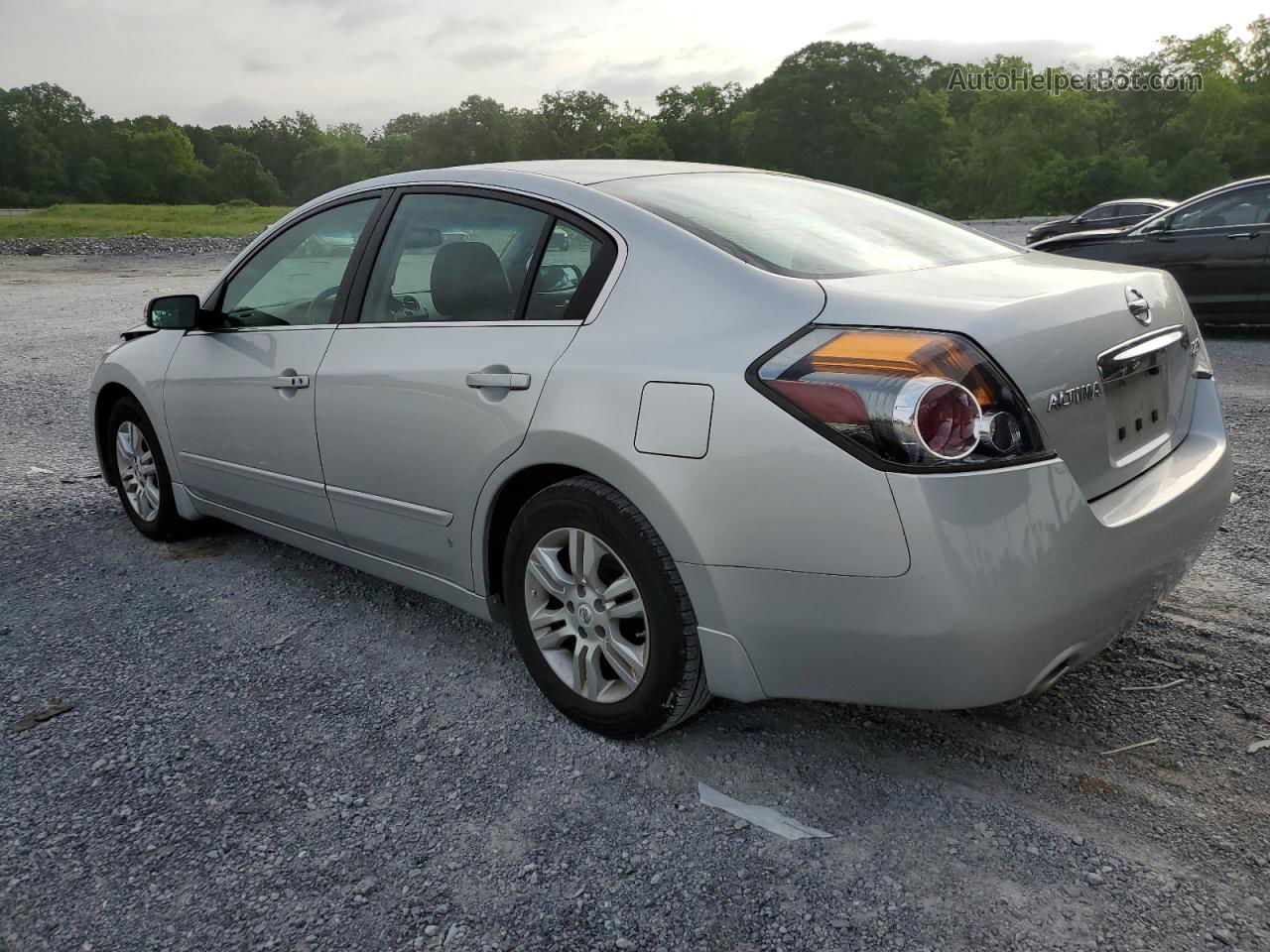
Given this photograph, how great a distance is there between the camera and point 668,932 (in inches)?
86.9

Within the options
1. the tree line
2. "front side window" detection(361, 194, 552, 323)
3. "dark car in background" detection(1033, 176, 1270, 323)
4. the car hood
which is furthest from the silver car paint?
the tree line

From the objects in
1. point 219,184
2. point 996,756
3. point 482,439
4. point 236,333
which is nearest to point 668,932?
point 996,756

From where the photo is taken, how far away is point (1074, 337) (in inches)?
98.2

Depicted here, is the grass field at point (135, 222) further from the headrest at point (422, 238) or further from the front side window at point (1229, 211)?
the headrest at point (422, 238)

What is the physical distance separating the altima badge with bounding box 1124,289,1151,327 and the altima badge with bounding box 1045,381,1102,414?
0.35 meters

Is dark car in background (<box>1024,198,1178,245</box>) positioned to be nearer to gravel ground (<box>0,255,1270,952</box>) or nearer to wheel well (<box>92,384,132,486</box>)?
wheel well (<box>92,384,132,486</box>)

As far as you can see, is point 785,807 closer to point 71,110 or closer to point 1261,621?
point 1261,621

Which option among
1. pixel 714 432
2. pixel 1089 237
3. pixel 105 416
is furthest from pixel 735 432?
pixel 1089 237

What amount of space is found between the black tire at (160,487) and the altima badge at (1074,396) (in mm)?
3788

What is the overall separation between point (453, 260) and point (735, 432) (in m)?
1.35

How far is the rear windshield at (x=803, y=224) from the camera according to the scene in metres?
2.82

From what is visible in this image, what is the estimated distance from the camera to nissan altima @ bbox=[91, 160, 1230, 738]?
229 centimetres

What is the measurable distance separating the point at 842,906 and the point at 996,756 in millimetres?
777

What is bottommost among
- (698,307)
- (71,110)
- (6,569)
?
(6,569)
